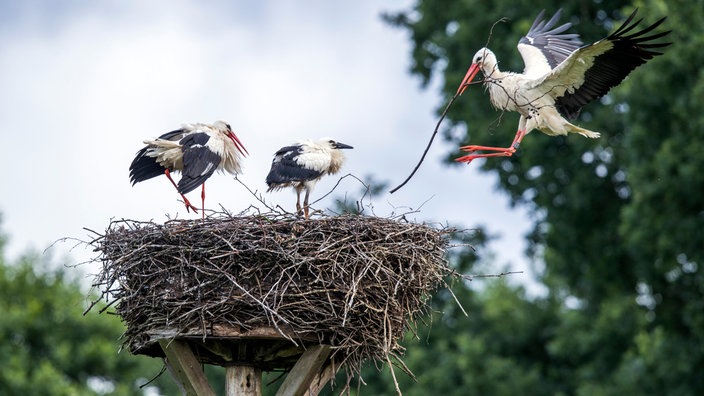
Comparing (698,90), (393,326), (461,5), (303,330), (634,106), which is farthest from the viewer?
(461,5)

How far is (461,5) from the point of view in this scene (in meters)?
25.4

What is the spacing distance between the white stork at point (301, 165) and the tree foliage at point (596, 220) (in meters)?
8.71

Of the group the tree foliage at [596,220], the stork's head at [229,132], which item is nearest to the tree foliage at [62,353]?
the tree foliage at [596,220]

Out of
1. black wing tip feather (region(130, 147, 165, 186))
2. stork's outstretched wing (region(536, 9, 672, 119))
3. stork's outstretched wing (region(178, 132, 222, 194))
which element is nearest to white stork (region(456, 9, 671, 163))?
stork's outstretched wing (region(536, 9, 672, 119))

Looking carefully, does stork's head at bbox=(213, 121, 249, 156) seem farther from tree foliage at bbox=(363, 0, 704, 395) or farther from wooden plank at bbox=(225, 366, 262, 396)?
tree foliage at bbox=(363, 0, 704, 395)

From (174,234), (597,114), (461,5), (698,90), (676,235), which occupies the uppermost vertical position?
(461,5)

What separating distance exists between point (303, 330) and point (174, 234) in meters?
1.27

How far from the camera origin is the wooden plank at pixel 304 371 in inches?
339

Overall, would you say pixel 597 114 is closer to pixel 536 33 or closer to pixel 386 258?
pixel 536 33

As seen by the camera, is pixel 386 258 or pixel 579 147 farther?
pixel 579 147

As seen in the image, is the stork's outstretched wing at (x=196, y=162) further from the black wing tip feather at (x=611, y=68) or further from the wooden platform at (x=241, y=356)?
the black wing tip feather at (x=611, y=68)

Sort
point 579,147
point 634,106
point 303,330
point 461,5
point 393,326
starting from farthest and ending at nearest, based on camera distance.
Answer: point 461,5 < point 579,147 < point 634,106 < point 393,326 < point 303,330

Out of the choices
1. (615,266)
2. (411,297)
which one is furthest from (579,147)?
(411,297)

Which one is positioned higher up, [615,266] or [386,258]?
[615,266]
